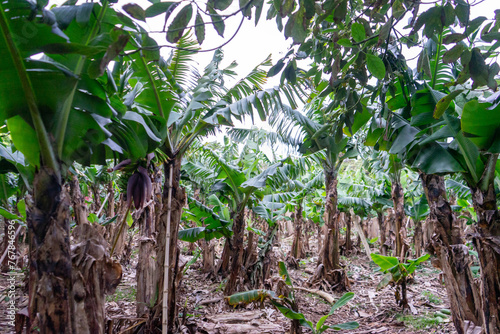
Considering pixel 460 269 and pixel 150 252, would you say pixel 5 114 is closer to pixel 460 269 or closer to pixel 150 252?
pixel 150 252

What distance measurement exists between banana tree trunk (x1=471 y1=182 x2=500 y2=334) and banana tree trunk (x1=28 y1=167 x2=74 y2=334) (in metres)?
3.04

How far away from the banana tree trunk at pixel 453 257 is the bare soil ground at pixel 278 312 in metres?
1.29

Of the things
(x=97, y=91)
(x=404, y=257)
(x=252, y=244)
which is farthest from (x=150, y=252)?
(x=404, y=257)

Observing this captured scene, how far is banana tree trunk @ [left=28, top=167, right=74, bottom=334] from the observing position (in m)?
1.60

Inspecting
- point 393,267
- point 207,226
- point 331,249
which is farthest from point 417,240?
point 207,226

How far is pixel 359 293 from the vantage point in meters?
6.24

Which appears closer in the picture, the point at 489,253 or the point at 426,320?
the point at 489,253

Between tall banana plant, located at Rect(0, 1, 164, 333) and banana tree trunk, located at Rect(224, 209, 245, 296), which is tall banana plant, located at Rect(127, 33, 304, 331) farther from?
banana tree trunk, located at Rect(224, 209, 245, 296)

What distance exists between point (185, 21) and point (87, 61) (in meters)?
1.07

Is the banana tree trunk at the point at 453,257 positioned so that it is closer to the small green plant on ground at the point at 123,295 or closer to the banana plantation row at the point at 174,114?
the banana plantation row at the point at 174,114

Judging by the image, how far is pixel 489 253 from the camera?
2205 millimetres

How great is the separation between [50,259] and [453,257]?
3503mm

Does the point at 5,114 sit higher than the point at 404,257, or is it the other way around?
the point at 5,114

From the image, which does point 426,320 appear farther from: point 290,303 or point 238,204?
point 238,204
